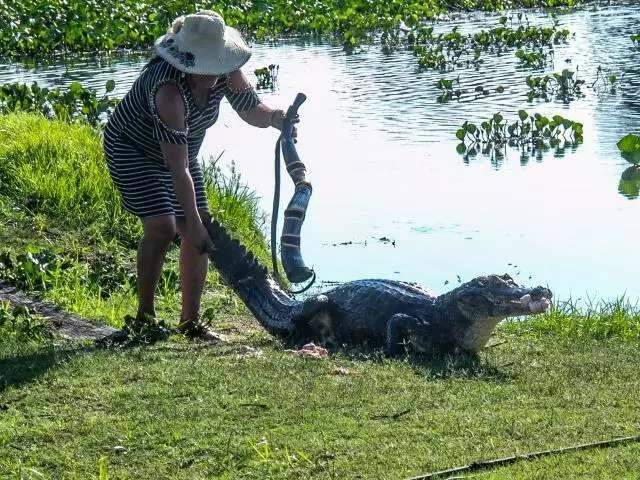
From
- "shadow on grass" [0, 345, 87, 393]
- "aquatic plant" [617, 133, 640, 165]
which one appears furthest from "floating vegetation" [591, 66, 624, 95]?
"shadow on grass" [0, 345, 87, 393]

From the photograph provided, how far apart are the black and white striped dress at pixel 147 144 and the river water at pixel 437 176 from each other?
3202 millimetres

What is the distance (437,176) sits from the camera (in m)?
12.5

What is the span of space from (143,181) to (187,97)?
20.1 inches

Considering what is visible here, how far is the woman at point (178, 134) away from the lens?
587cm

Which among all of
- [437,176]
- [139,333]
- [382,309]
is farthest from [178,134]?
[437,176]

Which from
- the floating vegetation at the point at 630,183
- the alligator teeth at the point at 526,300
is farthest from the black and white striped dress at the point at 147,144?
the floating vegetation at the point at 630,183

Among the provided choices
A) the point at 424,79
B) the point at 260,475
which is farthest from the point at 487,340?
the point at 424,79

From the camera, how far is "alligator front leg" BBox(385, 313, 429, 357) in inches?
254

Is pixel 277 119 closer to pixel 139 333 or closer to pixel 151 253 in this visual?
pixel 151 253

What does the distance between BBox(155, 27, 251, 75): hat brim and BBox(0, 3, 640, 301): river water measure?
353 centimetres

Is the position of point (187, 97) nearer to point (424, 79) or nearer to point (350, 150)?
point (350, 150)

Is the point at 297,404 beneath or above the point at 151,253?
beneath

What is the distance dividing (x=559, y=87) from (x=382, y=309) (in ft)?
35.4

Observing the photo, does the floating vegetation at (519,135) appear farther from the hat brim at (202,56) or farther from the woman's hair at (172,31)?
the hat brim at (202,56)
